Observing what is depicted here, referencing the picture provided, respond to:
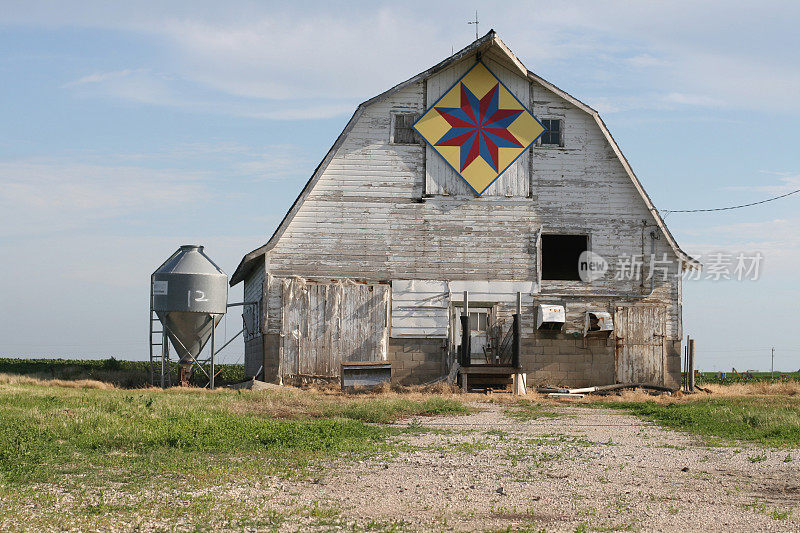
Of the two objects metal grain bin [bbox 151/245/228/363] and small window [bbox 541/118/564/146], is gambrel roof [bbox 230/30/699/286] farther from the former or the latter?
metal grain bin [bbox 151/245/228/363]

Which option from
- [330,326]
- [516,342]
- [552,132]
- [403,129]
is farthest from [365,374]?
[552,132]

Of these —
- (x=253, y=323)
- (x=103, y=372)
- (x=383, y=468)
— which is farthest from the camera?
(x=103, y=372)

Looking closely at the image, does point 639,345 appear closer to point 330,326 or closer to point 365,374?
point 365,374

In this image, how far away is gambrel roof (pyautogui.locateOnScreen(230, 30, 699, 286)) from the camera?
25.0 meters

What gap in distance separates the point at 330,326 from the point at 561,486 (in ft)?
53.2

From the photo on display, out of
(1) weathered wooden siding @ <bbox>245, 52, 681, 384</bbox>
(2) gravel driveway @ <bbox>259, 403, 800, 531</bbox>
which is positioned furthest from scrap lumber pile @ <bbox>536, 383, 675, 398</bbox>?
(2) gravel driveway @ <bbox>259, 403, 800, 531</bbox>

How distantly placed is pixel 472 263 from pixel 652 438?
1212 cm

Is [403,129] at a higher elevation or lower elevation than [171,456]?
higher

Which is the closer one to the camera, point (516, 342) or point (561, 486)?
point (561, 486)

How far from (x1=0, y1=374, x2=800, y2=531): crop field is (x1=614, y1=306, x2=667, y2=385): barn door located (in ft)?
26.4

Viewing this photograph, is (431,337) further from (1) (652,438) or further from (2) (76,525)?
(2) (76,525)

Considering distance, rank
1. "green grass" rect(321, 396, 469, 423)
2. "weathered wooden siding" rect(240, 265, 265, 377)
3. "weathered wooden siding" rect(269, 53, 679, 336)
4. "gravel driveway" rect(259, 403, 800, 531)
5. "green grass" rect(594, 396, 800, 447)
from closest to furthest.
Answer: "gravel driveway" rect(259, 403, 800, 531) < "green grass" rect(594, 396, 800, 447) < "green grass" rect(321, 396, 469, 423) < "weathered wooden siding" rect(269, 53, 679, 336) < "weathered wooden siding" rect(240, 265, 265, 377)

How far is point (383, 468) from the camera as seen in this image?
404 inches

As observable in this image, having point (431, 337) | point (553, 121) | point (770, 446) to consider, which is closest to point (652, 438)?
point (770, 446)
